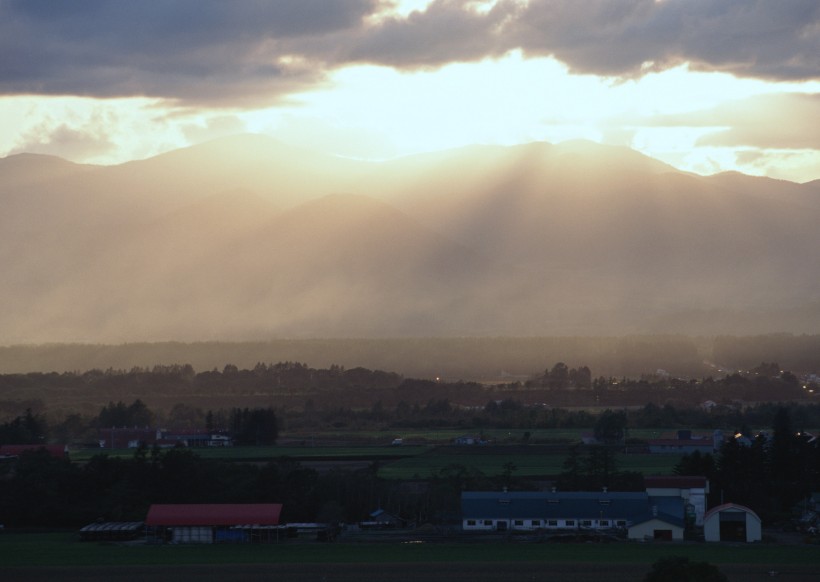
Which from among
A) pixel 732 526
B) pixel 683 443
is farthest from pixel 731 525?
pixel 683 443

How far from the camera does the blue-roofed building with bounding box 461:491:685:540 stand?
4981 cm

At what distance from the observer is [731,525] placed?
157 feet

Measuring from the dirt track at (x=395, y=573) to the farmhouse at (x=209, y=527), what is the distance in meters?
6.66

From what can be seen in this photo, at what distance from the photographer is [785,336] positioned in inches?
6973

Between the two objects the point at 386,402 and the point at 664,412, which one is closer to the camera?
the point at 664,412

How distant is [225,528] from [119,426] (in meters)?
52.5

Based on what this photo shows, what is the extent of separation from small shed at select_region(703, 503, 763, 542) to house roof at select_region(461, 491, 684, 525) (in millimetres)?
1856

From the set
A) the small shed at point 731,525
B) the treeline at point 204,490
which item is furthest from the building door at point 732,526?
the treeline at point 204,490

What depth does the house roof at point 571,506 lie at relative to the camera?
165 feet

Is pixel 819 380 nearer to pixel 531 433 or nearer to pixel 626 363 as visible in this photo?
pixel 626 363

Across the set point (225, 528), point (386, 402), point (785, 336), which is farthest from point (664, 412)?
point (785, 336)

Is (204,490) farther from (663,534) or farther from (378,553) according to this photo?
(663,534)

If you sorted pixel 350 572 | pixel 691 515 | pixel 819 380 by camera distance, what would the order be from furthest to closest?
pixel 819 380 → pixel 691 515 → pixel 350 572

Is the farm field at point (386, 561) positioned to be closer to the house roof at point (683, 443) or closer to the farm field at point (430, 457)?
the farm field at point (430, 457)
